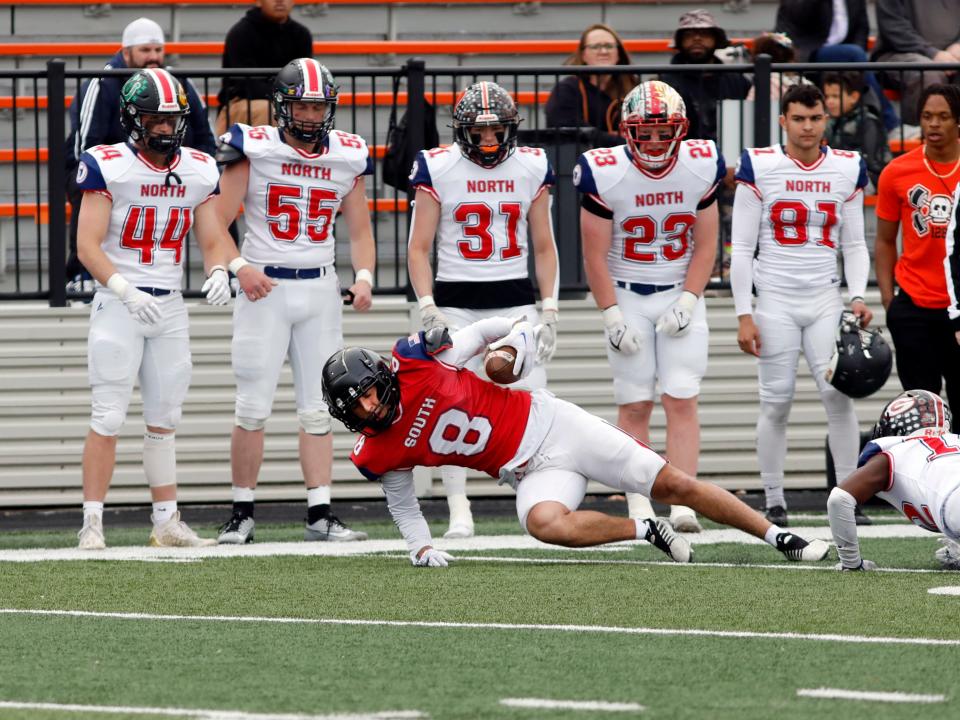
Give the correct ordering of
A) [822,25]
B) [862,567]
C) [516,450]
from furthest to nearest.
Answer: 1. [822,25]
2. [516,450]
3. [862,567]

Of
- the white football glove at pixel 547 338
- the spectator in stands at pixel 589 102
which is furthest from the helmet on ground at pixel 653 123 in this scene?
the spectator in stands at pixel 589 102

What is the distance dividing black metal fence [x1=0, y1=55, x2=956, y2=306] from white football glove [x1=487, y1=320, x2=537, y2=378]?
2.97m

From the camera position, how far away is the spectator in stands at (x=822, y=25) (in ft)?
34.1

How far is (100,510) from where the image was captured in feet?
23.1

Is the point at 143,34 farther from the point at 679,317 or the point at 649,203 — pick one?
the point at 679,317

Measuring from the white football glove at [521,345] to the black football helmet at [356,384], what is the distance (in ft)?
1.38

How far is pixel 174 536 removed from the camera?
23.4 ft

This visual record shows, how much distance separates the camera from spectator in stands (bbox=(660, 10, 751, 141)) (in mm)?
9172

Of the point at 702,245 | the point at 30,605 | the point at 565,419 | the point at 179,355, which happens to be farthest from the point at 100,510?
the point at 702,245

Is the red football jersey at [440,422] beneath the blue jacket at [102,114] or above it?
beneath

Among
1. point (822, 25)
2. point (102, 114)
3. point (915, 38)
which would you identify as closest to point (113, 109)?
point (102, 114)

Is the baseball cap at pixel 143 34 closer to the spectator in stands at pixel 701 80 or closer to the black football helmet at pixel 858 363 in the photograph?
the spectator in stands at pixel 701 80

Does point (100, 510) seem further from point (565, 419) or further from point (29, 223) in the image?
point (29, 223)

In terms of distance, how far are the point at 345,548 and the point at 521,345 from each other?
4.98 ft
